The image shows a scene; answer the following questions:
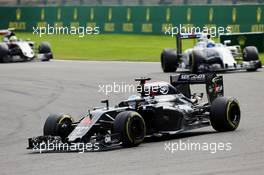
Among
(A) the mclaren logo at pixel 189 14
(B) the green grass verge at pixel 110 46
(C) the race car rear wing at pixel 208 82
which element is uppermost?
(A) the mclaren logo at pixel 189 14

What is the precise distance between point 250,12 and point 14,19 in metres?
17.5

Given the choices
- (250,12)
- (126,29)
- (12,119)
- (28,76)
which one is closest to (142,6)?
(126,29)

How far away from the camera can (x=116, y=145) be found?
13.1 meters

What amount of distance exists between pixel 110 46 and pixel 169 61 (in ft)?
49.0

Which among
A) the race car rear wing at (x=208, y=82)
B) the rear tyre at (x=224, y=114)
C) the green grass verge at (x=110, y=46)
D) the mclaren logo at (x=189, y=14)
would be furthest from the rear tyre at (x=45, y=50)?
the rear tyre at (x=224, y=114)

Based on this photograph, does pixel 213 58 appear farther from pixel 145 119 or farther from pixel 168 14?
pixel 168 14

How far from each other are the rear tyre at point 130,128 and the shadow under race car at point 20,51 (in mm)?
23131

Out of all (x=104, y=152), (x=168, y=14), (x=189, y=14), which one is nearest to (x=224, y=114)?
(x=104, y=152)

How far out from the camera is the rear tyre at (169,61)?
28938 millimetres

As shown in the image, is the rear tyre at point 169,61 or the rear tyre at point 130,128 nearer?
the rear tyre at point 130,128

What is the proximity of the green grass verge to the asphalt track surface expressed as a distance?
19.5ft

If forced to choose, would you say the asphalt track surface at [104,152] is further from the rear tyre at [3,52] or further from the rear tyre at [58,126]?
the rear tyre at [3,52]

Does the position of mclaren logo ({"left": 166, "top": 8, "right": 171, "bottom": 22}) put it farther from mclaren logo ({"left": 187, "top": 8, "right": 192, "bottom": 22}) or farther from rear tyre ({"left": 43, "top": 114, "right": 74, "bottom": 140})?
rear tyre ({"left": 43, "top": 114, "right": 74, "bottom": 140})

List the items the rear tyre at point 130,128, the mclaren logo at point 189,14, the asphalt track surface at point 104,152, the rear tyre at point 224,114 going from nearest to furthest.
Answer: the asphalt track surface at point 104,152, the rear tyre at point 130,128, the rear tyre at point 224,114, the mclaren logo at point 189,14
